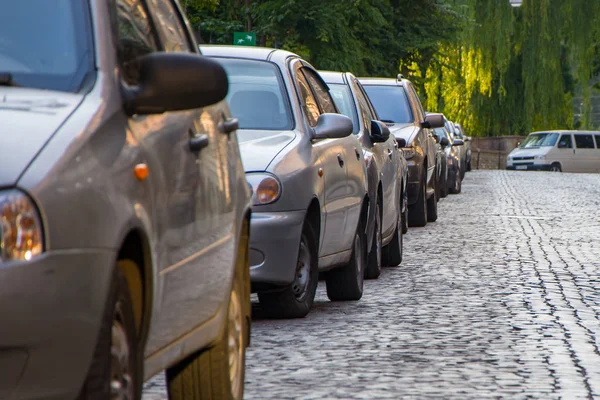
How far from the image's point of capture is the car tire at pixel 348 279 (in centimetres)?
1011

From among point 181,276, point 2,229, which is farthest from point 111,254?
point 181,276

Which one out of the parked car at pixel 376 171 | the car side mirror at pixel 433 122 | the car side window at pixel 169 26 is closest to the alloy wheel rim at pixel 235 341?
the car side window at pixel 169 26

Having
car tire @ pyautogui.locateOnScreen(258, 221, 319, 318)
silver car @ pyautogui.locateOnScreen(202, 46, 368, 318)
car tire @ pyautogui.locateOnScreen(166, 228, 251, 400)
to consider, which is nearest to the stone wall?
silver car @ pyautogui.locateOnScreen(202, 46, 368, 318)

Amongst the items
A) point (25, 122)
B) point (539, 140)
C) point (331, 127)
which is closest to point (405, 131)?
point (331, 127)

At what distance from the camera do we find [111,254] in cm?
363

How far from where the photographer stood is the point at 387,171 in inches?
511

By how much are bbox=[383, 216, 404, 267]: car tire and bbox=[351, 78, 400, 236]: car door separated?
199mm

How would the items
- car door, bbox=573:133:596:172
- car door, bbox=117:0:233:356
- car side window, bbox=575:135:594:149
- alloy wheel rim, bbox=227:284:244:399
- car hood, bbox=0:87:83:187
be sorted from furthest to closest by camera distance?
car door, bbox=573:133:596:172 → car side window, bbox=575:135:594:149 → alloy wheel rim, bbox=227:284:244:399 → car door, bbox=117:0:233:356 → car hood, bbox=0:87:83:187

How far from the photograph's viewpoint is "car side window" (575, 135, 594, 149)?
177ft

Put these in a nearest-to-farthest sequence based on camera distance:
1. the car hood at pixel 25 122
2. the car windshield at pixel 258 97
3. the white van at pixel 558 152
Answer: the car hood at pixel 25 122 → the car windshield at pixel 258 97 → the white van at pixel 558 152

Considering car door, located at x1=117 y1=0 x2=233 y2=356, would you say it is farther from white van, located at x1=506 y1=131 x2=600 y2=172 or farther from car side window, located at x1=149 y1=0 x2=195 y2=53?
white van, located at x1=506 y1=131 x2=600 y2=172

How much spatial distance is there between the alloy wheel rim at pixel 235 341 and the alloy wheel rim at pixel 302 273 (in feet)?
9.99

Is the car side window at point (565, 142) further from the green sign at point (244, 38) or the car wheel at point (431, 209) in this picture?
the car wheel at point (431, 209)

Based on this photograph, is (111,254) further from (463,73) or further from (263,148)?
(463,73)
